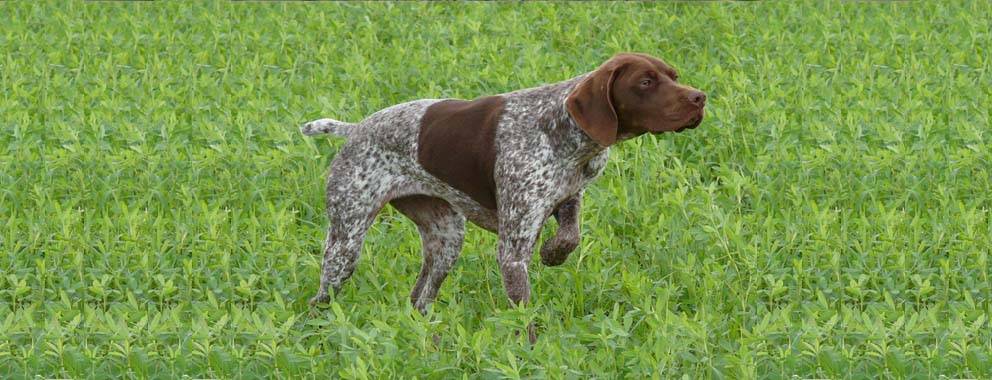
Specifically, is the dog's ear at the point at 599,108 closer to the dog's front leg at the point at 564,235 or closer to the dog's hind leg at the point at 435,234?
the dog's front leg at the point at 564,235

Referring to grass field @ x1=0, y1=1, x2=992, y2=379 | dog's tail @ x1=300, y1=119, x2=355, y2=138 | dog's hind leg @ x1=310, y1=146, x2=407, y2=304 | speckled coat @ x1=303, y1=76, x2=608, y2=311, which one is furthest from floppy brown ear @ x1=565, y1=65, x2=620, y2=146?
dog's tail @ x1=300, y1=119, x2=355, y2=138

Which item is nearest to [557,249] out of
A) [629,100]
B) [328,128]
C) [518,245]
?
[518,245]

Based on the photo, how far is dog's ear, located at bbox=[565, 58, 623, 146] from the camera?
22.5 feet

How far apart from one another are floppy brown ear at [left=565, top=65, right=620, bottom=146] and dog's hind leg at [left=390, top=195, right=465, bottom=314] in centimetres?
127

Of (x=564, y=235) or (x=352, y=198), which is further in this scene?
(x=352, y=198)

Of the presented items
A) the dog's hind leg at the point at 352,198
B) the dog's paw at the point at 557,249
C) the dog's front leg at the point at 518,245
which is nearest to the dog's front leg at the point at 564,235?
the dog's paw at the point at 557,249

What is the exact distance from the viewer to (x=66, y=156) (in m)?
10.4

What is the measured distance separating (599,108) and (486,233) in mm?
2423

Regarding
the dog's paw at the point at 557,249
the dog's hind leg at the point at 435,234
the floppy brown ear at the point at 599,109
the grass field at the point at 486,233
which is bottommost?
the grass field at the point at 486,233

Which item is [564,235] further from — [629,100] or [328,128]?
[328,128]

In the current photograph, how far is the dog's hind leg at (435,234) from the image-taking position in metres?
7.90

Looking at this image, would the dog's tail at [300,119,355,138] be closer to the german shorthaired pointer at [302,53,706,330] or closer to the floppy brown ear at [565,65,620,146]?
the german shorthaired pointer at [302,53,706,330]

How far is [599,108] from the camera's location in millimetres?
6883

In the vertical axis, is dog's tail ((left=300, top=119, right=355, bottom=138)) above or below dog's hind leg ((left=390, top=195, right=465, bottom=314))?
above
